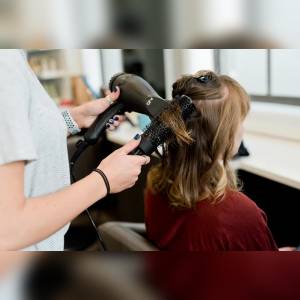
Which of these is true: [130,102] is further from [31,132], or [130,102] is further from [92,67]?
[31,132]

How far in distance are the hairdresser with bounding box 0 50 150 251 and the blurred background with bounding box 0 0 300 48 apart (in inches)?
2.2

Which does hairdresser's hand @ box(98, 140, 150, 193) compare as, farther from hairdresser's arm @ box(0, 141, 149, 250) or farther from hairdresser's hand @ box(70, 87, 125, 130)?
hairdresser's hand @ box(70, 87, 125, 130)

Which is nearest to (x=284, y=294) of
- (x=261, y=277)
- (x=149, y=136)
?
(x=261, y=277)

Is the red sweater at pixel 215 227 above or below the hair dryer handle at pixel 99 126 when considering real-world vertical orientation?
below

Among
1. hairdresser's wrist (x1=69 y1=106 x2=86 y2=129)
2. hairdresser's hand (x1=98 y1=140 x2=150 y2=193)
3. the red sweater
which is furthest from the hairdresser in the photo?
the red sweater

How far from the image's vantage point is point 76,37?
478mm

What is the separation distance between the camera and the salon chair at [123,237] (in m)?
0.74

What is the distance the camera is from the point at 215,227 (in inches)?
30.8

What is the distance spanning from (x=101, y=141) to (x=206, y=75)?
228mm

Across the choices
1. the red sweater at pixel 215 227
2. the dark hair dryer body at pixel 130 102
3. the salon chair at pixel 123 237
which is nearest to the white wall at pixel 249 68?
the dark hair dryer body at pixel 130 102

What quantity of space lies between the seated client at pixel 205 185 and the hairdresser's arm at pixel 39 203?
0.49 feet

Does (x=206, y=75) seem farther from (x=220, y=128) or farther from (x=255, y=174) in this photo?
(x=255, y=174)

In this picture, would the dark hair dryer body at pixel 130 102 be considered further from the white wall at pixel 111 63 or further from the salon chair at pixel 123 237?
the salon chair at pixel 123 237

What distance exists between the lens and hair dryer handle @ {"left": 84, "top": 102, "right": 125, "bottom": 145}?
67 centimetres
